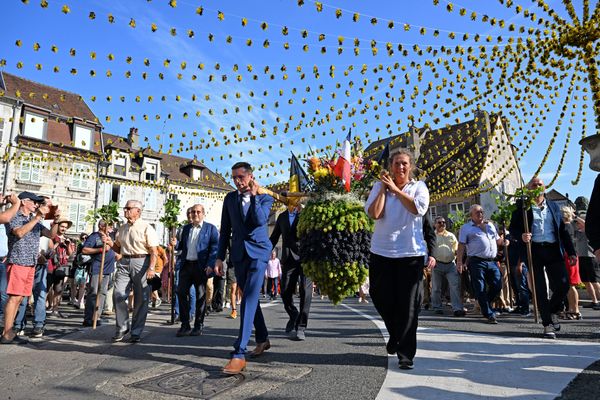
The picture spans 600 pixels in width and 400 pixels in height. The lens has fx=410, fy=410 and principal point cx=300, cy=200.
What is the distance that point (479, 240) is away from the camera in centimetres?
790

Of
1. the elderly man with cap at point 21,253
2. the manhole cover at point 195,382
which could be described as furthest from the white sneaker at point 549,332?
the elderly man with cap at point 21,253

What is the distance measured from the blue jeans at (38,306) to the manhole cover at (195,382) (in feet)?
12.9

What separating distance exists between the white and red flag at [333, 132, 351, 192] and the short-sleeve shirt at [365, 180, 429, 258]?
1.06 metres

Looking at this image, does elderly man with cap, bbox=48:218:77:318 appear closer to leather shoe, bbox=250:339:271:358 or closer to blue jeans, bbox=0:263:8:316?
blue jeans, bbox=0:263:8:316

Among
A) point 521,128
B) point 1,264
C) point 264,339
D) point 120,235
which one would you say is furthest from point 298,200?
point 521,128

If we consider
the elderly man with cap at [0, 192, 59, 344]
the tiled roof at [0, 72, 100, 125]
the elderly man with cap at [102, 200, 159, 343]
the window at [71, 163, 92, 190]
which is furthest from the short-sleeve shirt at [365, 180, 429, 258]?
the window at [71, 163, 92, 190]

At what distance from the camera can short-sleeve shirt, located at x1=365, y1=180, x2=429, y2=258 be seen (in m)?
3.87

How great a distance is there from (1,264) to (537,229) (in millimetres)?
8259

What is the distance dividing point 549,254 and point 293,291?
149 inches

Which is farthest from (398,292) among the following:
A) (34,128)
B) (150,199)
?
(150,199)

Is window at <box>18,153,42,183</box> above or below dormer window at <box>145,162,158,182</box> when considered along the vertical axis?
below

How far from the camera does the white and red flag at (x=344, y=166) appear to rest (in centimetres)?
511

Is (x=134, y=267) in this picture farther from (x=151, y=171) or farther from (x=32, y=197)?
(x=151, y=171)

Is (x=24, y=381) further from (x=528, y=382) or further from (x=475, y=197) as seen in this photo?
(x=475, y=197)
